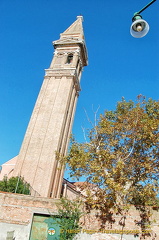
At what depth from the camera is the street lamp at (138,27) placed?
5363 mm

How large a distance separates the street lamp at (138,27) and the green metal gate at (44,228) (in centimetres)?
1019

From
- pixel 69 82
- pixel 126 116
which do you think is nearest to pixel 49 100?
pixel 69 82

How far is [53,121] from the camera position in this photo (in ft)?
82.5

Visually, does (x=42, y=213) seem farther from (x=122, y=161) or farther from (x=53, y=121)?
(x=53, y=121)

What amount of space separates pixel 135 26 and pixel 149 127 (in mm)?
8725

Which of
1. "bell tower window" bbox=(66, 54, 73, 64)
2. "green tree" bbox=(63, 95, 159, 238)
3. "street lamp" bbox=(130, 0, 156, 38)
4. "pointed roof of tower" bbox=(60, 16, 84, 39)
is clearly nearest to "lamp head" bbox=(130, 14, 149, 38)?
"street lamp" bbox=(130, 0, 156, 38)

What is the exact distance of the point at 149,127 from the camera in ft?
42.8

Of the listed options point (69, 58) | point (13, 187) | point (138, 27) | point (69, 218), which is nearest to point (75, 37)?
point (69, 58)

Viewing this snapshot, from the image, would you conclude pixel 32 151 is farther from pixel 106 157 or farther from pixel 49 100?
pixel 106 157

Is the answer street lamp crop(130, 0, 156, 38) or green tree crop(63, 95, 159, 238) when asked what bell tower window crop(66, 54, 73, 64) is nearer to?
green tree crop(63, 95, 159, 238)

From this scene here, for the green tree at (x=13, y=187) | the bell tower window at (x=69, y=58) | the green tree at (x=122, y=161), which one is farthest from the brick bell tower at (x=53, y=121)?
the green tree at (x=122, y=161)

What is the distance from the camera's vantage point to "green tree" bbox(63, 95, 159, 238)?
11.6 m

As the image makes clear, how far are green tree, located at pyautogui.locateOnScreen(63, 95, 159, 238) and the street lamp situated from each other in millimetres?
7607

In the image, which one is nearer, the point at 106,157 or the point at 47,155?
the point at 106,157
